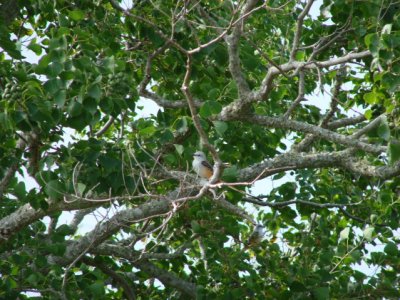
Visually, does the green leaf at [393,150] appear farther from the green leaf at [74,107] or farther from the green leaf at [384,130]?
the green leaf at [74,107]

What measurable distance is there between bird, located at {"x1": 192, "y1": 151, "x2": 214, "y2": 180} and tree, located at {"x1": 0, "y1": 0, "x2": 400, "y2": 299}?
16 cm

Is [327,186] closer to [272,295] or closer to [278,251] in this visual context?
[278,251]

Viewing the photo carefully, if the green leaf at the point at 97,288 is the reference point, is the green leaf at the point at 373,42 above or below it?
above

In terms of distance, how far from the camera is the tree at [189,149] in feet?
15.5

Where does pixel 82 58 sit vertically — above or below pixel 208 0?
below

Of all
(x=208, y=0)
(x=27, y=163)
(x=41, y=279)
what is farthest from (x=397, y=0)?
(x=41, y=279)

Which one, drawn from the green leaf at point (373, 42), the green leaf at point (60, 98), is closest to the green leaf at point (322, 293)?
the green leaf at point (373, 42)

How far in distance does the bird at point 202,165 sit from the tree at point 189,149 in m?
0.16

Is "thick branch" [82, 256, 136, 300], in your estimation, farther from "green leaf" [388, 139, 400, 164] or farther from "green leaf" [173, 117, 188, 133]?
"green leaf" [388, 139, 400, 164]

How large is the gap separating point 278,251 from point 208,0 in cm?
243

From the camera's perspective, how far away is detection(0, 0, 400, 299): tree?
4.72 m

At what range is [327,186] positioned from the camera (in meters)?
7.33

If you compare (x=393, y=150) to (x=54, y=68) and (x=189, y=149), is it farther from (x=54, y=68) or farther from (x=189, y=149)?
(x=54, y=68)

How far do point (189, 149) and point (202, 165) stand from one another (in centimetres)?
124
